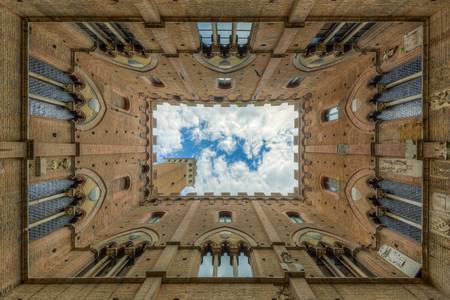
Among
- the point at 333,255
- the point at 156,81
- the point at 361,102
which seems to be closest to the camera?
the point at 333,255

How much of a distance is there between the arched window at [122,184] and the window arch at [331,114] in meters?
19.2

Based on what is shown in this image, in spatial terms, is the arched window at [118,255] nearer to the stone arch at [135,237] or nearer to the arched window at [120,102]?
the stone arch at [135,237]

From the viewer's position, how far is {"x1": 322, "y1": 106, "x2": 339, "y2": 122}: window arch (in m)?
17.5

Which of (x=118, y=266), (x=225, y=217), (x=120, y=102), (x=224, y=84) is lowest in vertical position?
(x=118, y=266)

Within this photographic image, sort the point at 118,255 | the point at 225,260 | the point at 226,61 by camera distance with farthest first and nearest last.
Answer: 1. the point at 226,61
2. the point at 118,255
3. the point at 225,260

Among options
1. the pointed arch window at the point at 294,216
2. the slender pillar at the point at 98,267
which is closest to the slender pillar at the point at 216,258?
the slender pillar at the point at 98,267

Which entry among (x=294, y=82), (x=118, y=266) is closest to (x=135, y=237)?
(x=118, y=266)

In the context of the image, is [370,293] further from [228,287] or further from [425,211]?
[228,287]

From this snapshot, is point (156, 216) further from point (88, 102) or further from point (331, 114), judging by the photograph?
point (331, 114)

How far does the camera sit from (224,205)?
20.7m

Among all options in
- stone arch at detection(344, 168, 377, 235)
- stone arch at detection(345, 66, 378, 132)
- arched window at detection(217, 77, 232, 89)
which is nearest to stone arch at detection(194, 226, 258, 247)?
stone arch at detection(344, 168, 377, 235)

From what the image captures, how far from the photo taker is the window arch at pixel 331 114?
1751cm

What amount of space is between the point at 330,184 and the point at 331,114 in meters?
6.25

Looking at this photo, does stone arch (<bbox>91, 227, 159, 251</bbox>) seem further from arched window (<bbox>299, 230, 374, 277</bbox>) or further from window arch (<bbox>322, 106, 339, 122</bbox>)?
window arch (<bbox>322, 106, 339, 122</bbox>)
